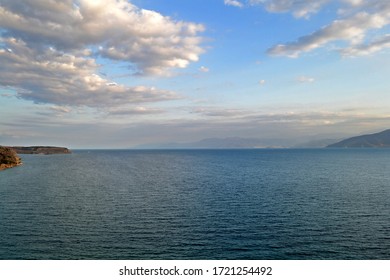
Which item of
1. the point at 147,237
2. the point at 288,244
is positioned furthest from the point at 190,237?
the point at 288,244

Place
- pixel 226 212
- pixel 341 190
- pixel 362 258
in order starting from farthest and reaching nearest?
pixel 341 190 < pixel 226 212 < pixel 362 258

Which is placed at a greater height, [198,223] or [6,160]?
[6,160]

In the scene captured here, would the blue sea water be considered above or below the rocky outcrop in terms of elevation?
below

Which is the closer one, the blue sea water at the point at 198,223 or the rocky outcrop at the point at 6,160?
the blue sea water at the point at 198,223

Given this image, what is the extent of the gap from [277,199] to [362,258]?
3467 centimetres

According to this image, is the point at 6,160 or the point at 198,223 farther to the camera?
the point at 6,160

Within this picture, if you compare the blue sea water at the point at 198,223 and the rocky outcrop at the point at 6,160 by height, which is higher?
the rocky outcrop at the point at 6,160

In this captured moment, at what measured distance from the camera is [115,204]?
2886 inches

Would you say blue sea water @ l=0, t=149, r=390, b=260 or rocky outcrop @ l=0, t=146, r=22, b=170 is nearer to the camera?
blue sea water @ l=0, t=149, r=390, b=260
